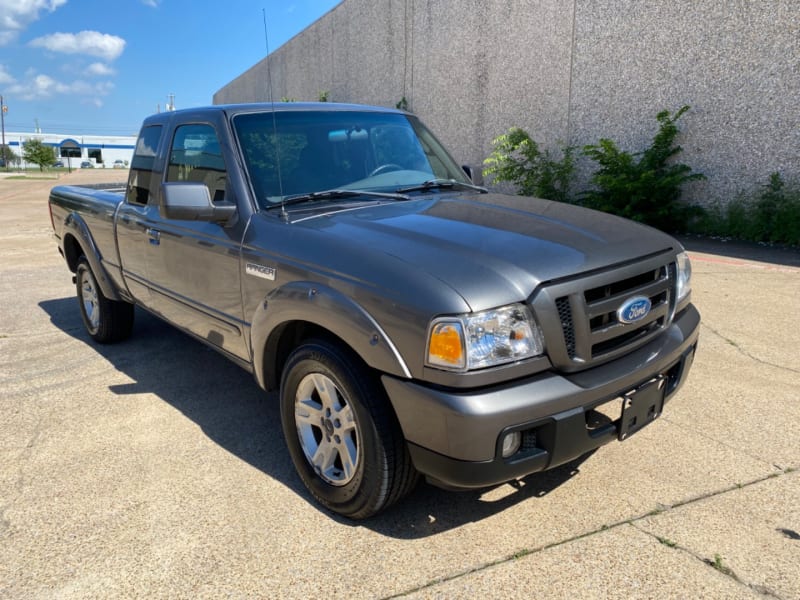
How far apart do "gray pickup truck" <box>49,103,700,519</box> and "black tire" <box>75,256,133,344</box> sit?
1541 mm

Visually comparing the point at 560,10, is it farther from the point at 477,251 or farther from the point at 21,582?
the point at 21,582

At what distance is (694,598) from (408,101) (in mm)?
17961

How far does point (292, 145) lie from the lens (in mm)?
3535

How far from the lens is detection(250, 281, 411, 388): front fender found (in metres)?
2.43

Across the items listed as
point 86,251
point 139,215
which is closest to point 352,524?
point 139,215

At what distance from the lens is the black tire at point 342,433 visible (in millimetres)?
2531

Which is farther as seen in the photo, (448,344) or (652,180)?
(652,180)

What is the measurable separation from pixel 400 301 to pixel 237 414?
2.10m

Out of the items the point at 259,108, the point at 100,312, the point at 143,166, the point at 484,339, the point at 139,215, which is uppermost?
the point at 259,108

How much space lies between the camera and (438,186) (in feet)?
12.8

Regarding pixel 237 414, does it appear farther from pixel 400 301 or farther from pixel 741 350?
pixel 741 350

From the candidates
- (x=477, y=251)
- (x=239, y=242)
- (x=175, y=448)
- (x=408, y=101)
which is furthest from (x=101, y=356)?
(x=408, y=101)

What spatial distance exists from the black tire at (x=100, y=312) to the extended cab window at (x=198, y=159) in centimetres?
173

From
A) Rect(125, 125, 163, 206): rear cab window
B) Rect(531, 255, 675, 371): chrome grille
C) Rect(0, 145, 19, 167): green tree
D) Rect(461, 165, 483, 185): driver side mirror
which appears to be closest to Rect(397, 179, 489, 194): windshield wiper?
Rect(461, 165, 483, 185): driver side mirror
